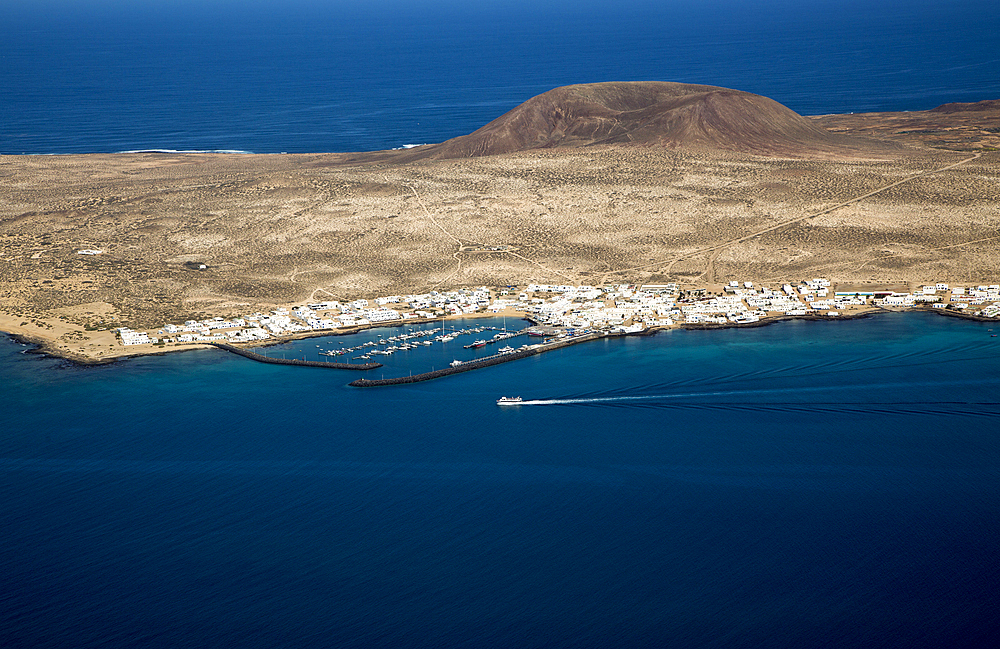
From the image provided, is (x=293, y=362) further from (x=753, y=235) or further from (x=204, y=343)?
(x=753, y=235)

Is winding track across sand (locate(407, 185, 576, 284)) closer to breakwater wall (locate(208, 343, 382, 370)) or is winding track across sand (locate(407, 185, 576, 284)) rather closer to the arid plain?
the arid plain

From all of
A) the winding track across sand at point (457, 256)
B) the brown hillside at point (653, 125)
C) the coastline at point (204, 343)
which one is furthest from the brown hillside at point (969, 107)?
the winding track across sand at point (457, 256)

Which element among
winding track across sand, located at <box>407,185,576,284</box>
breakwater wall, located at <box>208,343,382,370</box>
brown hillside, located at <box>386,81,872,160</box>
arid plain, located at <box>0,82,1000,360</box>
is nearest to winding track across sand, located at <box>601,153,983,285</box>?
arid plain, located at <box>0,82,1000,360</box>

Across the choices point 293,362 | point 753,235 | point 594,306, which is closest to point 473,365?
point 293,362

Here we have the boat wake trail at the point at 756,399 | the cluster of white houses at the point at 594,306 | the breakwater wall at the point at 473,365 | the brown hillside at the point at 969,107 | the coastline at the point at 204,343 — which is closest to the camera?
the boat wake trail at the point at 756,399

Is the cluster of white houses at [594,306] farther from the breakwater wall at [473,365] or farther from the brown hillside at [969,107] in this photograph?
the brown hillside at [969,107]
